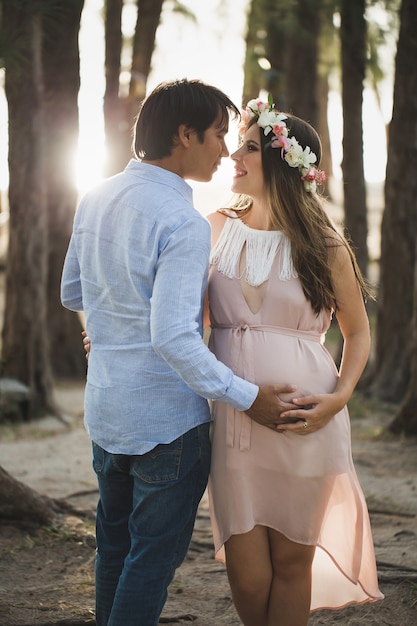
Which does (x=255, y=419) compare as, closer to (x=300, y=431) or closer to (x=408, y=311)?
(x=300, y=431)

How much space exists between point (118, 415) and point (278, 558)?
0.82 metres

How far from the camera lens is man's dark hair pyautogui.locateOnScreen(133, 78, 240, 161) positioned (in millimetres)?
2363

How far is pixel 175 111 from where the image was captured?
2.36 meters

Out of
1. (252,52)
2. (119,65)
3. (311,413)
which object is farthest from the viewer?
(252,52)

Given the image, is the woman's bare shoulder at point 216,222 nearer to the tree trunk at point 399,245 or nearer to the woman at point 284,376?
the woman at point 284,376

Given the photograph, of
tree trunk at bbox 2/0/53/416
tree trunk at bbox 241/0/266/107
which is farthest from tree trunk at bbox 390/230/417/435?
tree trunk at bbox 241/0/266/107

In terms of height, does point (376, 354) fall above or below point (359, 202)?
below

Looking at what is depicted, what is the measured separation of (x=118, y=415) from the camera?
238 cm

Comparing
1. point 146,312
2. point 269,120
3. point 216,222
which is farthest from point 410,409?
point 146,312

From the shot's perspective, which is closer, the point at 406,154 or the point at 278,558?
the point at 278,558

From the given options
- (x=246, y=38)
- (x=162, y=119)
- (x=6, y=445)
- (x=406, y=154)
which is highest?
A: (x=246, y=38)

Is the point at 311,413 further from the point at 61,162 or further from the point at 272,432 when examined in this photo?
the point at 61,162

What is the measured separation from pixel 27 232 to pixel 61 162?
80.9 inches

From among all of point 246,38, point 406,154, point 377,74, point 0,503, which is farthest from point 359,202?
point 0,503
